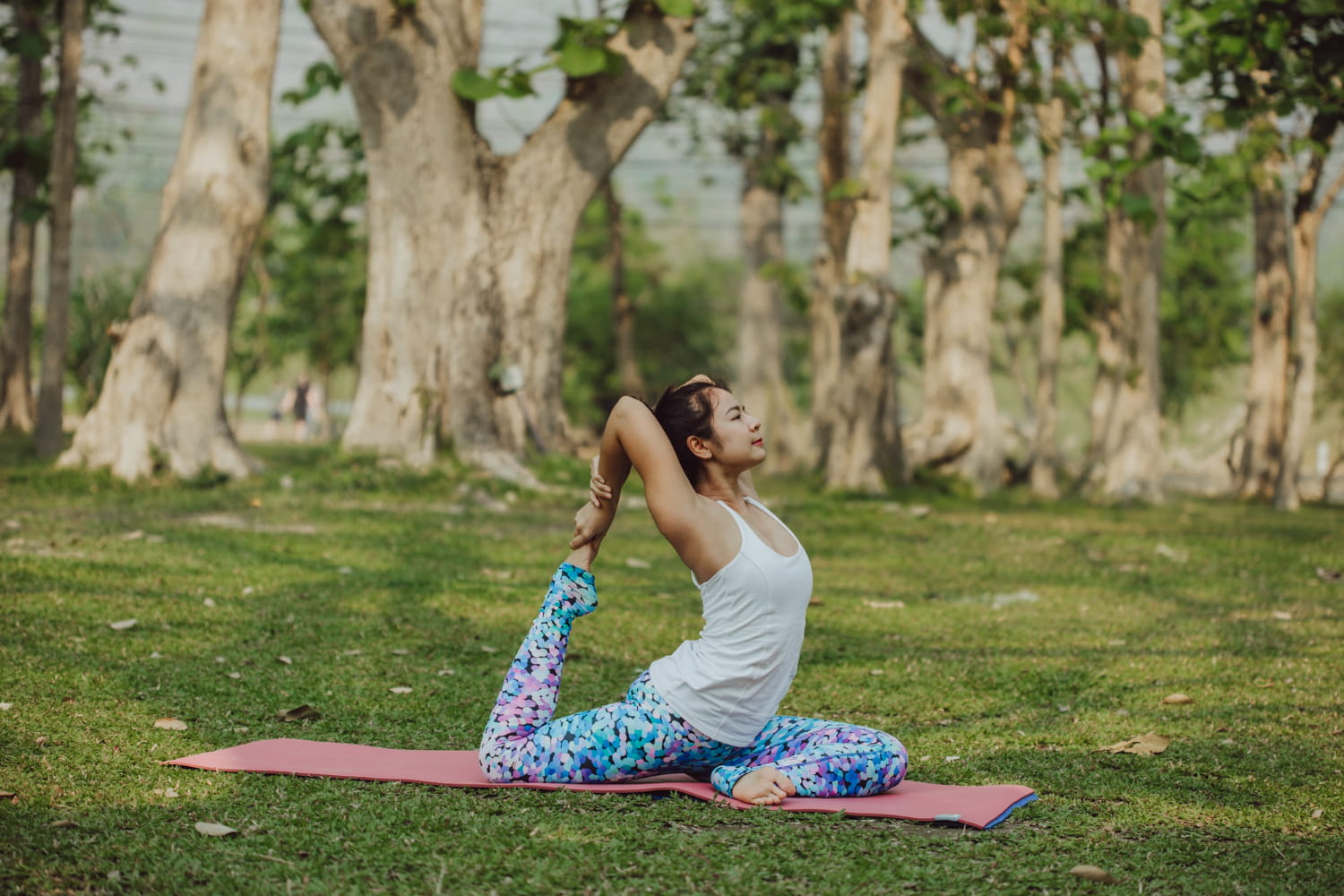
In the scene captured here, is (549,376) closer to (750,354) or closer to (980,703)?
(980,703)

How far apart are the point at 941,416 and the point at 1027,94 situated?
13.6 feet

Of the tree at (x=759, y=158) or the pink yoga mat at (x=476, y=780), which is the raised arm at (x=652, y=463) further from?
the tree at (x=759, y=158)

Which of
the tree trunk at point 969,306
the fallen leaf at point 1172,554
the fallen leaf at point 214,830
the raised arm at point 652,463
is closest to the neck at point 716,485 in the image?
the raised arm at point 652,463

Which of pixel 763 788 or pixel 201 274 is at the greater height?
pixel 201 274

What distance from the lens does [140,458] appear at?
35.8 feet

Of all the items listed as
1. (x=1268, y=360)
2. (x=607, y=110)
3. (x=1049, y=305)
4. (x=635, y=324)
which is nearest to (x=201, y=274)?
(x=607, y=110)

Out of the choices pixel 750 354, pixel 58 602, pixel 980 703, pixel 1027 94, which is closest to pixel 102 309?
pixel 750 354

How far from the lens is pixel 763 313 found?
80.8 feet

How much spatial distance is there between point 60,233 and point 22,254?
7.26 m

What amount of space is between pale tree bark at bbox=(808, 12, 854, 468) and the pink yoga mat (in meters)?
14.0

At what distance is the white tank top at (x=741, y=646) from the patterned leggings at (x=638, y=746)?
71 mm

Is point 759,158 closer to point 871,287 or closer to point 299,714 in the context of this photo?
point 871,287

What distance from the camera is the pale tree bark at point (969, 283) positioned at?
57.4 feet

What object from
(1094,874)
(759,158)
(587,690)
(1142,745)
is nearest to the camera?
(1094,874)
